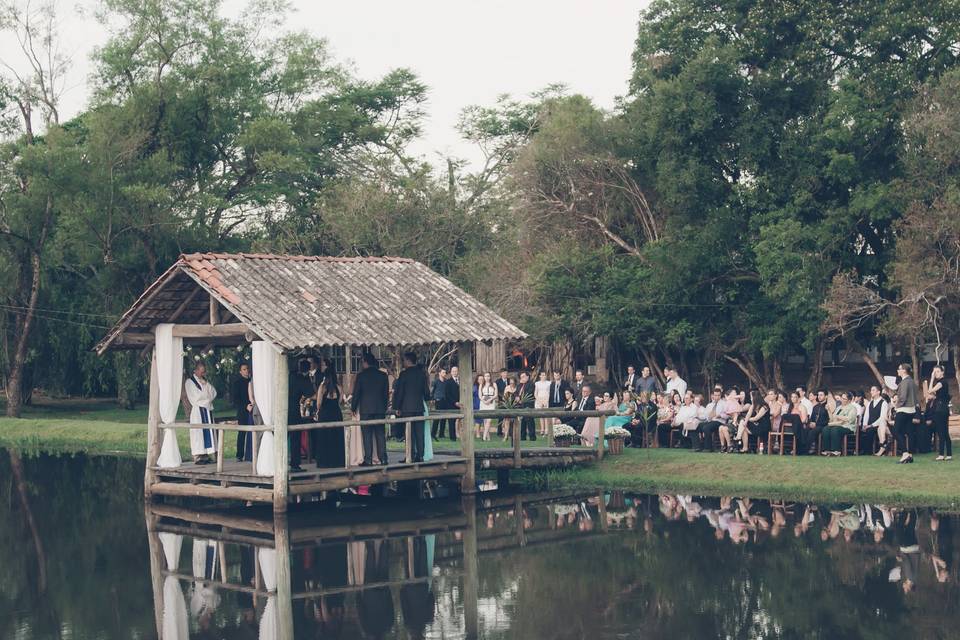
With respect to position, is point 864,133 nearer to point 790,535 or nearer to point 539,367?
point 539,367

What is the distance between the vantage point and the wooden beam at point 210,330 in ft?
65.8

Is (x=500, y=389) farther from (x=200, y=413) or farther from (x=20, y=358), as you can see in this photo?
(x=20, y=358)

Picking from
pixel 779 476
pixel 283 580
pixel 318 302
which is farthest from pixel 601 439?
pixel 283 580

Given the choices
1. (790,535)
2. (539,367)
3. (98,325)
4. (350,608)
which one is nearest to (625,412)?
(790,535)

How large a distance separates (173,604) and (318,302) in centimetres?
743

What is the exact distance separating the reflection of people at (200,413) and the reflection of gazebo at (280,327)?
0.66 metres

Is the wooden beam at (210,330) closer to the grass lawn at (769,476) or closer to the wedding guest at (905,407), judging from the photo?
the grass lawn at (769,476)

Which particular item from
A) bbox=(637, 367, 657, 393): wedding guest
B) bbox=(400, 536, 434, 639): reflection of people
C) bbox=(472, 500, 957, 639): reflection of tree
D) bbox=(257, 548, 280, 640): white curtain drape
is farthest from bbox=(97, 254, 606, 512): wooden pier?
bbox=(637, 367, 657, 393): wedding guest

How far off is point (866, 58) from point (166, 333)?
21.2 m

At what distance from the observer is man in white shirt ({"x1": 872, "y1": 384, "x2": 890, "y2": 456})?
23.1m

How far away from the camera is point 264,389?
19.6 m

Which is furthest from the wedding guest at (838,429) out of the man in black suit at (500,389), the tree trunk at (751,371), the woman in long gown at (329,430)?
the tree trunk at (751,371)

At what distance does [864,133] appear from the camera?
3272 cm

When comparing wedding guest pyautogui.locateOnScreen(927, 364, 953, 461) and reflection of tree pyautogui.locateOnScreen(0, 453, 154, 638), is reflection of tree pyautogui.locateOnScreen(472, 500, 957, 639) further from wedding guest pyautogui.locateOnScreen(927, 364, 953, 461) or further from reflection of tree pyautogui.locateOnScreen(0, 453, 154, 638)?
wedding guest pyautogui.locateOnScreen(927, 364, 953, 461)
